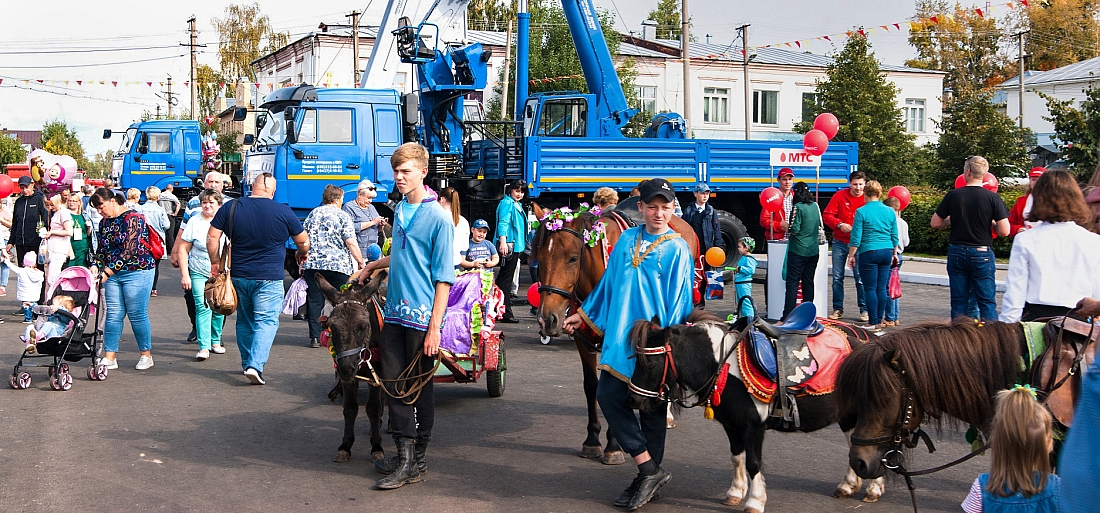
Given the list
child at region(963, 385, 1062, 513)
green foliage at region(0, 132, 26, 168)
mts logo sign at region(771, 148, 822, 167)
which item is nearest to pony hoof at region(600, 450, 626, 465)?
child at region(963, 385, 1062, 513)

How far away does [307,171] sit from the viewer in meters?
17.2

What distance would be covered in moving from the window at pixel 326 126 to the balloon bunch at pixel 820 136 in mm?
8073

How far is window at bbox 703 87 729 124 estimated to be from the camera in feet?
152

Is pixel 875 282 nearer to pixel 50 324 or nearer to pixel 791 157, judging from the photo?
pixel 791 157

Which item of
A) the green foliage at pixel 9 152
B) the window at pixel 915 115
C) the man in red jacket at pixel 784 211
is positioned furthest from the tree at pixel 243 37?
the man in red jacket at pixel 784 211

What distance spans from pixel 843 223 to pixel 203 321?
25.7ft

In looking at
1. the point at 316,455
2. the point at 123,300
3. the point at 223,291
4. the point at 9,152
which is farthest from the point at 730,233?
the point at 9,152

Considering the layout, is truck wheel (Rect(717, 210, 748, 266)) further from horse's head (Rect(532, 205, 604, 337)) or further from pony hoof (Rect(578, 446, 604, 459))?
pony hoof (Rect(578, 446, 604, 459))

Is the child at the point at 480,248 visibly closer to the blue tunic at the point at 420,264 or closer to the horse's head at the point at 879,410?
the blue tunic at the point at 420,264

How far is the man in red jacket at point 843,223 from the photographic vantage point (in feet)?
40.5

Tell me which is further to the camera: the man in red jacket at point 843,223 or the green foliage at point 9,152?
the green foliage at point 9,152

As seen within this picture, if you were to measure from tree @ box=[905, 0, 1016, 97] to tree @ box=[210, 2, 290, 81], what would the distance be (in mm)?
38266

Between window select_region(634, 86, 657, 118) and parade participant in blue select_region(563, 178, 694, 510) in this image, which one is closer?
parade participant in blue select_region(563, 178, 694, 510)

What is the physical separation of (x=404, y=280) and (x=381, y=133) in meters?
12.8
